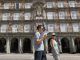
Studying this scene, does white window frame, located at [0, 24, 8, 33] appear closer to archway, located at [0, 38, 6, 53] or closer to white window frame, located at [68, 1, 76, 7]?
archway, located at [0, 38, 6, 53]

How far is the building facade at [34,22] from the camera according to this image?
36.0 m

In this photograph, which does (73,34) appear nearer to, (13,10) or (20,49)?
(20,49)

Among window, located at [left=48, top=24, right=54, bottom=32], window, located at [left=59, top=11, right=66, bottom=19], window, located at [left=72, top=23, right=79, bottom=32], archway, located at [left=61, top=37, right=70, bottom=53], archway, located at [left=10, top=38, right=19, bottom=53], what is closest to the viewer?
window, located at [left=72, top=23, right=79, bottom=32]

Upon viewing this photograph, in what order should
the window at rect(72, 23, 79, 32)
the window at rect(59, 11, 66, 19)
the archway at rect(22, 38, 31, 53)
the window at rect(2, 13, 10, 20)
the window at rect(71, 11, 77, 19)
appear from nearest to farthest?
the window at rect(72, 23, 79, 32), the window at rect(71, 11, 77, 19), the window at rect(59, 11, 66, 19), the window at rect(2, 13, 10, 20), the archway at rect(22, 38, 31, 53)

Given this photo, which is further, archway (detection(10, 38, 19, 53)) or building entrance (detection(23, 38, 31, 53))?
building entrance (detection(23, 38, 31, 53))

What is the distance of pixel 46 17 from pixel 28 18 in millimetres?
3903

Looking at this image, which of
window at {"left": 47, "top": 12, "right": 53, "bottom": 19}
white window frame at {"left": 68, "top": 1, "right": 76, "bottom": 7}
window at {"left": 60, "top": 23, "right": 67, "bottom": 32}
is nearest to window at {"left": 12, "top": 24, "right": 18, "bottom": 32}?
window at {"left": 47, "top": 12, "right": 53, "bottom": 19}

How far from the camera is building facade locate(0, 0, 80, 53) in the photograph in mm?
36000

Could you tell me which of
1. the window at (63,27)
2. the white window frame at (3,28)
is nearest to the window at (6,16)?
the white window frame at (3,28)

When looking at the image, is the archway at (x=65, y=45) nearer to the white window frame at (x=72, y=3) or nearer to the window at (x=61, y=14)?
the window at (x=61, y=14)

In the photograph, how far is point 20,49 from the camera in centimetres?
3556

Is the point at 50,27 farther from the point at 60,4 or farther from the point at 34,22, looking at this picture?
the point at 60,4

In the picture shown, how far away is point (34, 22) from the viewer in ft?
121

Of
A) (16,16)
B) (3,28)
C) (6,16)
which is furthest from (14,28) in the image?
(6,16)
